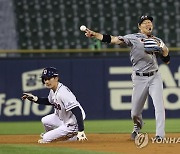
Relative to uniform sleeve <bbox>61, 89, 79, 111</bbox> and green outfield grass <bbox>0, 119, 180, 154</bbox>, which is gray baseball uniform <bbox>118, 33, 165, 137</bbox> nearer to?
uniform sleeve <bbox>61, 89, 79, 111</bbox>

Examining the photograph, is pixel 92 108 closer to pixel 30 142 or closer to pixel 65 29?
pixel 65 29

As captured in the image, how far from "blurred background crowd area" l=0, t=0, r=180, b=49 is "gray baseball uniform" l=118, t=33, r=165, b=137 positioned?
771 cm

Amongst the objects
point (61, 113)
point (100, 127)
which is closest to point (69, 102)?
point (61, 113)

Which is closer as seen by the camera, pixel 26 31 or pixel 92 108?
pixel 92 108

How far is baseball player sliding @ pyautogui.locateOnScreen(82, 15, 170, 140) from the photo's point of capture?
26.6 ft

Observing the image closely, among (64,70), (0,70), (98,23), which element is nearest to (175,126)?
(64,70)

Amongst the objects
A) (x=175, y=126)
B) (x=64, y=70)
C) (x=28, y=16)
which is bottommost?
(x=175, y=126)

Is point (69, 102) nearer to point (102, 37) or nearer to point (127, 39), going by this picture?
point (102, 37)

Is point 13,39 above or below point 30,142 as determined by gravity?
above

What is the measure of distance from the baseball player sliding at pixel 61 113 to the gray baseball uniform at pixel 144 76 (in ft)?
2.64

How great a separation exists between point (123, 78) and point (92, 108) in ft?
3.03

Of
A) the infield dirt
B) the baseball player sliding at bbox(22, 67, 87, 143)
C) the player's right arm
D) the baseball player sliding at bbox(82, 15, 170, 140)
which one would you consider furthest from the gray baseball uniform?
the baseball player sliding at bbox(22, 67, 87, 143)

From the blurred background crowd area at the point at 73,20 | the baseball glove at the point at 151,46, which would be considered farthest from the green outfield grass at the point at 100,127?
the blurred background crowd area at the point at 73,20

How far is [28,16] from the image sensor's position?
17.0 m
